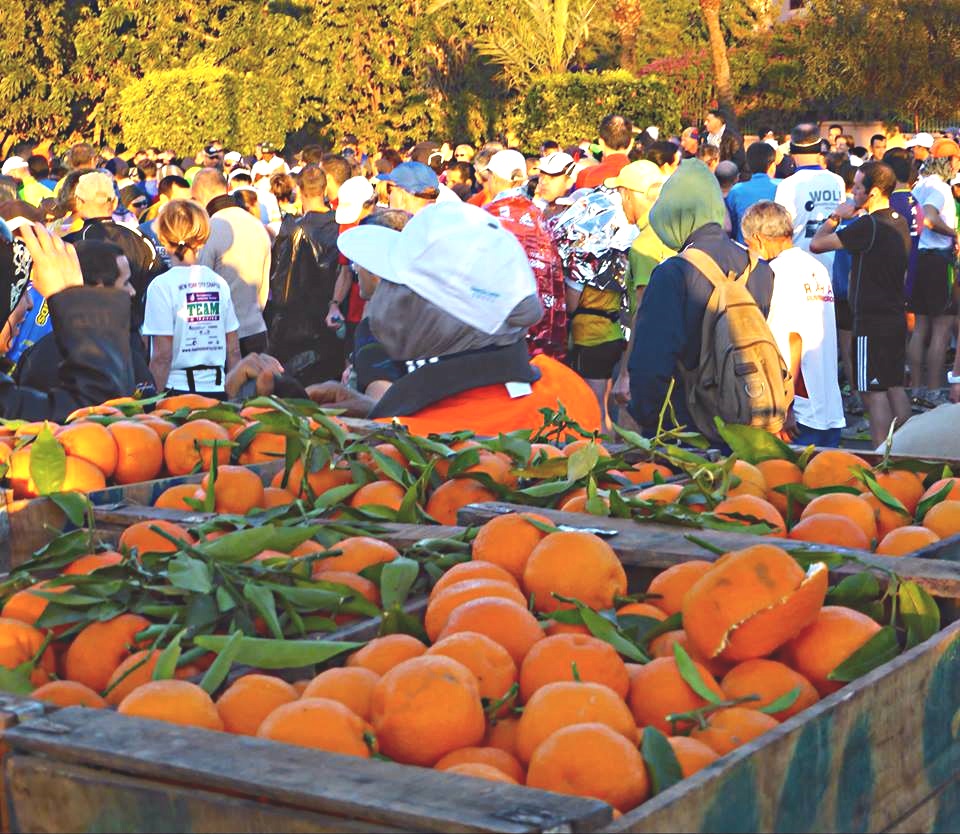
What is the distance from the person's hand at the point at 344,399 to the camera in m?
4.57

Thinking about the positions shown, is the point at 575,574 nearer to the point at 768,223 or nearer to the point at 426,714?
the point at 426,714

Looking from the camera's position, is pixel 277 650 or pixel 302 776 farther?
pixel 277 650

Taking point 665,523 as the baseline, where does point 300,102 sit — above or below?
above

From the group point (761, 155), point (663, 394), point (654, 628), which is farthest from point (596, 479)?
point (761, 155)

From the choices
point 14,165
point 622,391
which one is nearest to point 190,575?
point 622,391

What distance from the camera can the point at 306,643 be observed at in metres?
2.03

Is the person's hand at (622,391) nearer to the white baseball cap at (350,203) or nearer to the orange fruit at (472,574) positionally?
the white baseball cap at (350,203)

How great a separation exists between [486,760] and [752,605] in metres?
0.43

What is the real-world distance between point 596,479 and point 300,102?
30673 millimetres

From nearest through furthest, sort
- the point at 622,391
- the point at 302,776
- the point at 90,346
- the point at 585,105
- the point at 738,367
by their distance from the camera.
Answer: the point at 302,776 < the point at 90,346 < the point at 738,367 < the point at 622,391 < the point at 585,105

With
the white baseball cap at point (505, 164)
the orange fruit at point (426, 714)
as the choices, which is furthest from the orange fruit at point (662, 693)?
the white baseball cap at point (505, 164)

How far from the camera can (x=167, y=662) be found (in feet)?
6.40

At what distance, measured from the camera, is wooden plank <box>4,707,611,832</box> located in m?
1.40

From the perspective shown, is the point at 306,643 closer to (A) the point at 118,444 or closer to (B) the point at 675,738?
(B) the point at 675,738
